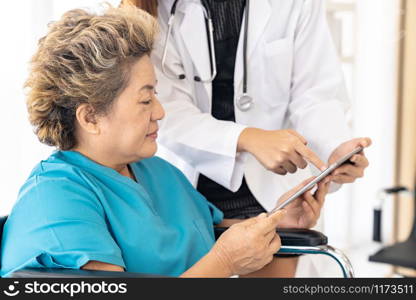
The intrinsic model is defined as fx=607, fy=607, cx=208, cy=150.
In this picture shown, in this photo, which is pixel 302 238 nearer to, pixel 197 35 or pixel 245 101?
pixel 245 101

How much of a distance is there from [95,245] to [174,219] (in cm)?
34

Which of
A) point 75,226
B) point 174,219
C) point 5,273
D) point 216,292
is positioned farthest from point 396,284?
point 5,273

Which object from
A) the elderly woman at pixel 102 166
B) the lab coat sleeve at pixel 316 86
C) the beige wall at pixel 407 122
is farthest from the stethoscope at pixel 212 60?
the beige wall at pixel 407 122

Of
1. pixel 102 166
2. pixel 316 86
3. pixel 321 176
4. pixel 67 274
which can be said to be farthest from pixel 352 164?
pixel 67 274

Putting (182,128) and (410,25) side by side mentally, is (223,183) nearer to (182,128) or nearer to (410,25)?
(182,128)

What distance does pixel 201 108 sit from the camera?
5.78 ft

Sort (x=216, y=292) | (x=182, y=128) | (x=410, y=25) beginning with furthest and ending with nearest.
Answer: (x=410, y=25)
(x=182, y=128)
(x=216, y=292)

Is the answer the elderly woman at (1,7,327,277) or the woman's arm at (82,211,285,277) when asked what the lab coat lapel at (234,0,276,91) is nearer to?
the elderly woman at (1,7,327,277)

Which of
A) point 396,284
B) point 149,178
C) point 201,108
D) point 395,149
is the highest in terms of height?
point 201,108

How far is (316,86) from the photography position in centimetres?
179

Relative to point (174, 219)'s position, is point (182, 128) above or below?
above

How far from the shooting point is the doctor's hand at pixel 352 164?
4.90 ft

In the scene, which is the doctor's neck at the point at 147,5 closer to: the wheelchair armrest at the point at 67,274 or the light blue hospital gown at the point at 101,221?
the light blue hospital gown at the point at 101,221

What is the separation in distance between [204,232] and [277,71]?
0.54 metres
